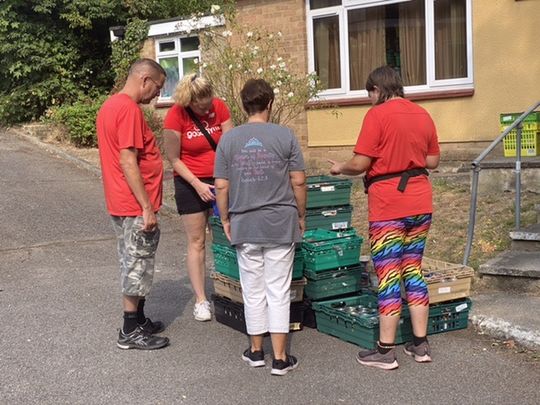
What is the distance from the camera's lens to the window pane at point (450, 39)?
37.7 feet

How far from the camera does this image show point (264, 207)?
453 cm

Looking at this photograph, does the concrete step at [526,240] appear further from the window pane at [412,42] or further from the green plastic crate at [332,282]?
the window pane at [412,42]

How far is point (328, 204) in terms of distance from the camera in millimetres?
6168

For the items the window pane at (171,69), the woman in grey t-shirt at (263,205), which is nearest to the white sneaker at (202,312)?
the woman in grey t-shirt at (263,205)

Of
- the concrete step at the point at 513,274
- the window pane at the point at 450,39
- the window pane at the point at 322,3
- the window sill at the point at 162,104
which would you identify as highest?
the window pane at the point at 322,3

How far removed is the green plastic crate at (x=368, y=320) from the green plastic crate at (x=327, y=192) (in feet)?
3.10

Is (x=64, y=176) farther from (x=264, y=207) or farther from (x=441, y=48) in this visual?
(x=264, y=207)

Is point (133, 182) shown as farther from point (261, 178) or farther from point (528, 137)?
point (528, 137)

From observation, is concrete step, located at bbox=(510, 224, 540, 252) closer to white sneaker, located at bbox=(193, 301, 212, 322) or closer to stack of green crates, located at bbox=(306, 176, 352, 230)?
stack of green crates, located at bbox=(306, 176, 352, 230)

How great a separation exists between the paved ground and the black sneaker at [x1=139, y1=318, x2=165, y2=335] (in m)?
0.09

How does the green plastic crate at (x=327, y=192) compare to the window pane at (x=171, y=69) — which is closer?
the green plastic crate at (x=327, y=192)

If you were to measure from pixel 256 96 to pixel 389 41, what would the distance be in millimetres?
8486

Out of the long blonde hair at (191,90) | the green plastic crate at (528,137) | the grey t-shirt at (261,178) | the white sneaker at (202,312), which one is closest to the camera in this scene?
the grey t-shirt at (261,178)

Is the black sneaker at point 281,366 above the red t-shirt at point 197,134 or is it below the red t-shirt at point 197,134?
below
